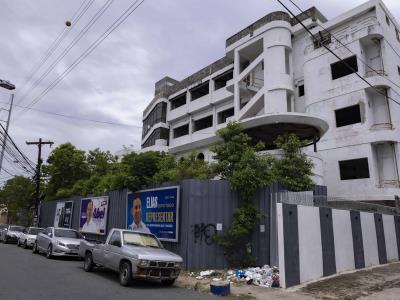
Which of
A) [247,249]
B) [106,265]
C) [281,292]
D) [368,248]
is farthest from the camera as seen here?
[368,248]

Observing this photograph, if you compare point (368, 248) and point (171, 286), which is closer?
point (171, 286)

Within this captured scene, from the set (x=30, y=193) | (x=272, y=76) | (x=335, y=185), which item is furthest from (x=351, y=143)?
(x=30, y=193)

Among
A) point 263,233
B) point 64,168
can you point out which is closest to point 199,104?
point 64,168

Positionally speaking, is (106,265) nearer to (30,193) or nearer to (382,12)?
(382,12)

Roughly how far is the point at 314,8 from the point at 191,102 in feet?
51.5

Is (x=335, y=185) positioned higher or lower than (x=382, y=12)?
lower

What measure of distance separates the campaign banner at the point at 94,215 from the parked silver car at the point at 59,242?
9.93 feet

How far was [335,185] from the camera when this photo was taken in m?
26.0

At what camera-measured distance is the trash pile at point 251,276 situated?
11.0 m

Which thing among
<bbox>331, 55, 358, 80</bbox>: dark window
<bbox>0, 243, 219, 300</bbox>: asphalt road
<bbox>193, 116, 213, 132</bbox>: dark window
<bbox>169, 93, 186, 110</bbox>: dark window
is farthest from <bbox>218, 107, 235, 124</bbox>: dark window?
<bbox>0, 243, 219, 300</bbox>: asphalt road

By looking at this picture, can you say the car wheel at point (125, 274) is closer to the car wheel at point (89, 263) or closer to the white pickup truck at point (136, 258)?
the white pickup truck at point (136, 258)

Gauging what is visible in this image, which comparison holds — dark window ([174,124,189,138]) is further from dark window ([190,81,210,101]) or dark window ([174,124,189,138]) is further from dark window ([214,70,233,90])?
dark window ([214,70,233,90])

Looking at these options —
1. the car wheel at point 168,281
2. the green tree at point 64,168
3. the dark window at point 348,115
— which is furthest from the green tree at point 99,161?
the car wheel at point 168,281

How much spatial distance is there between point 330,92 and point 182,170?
1588 centimetres
